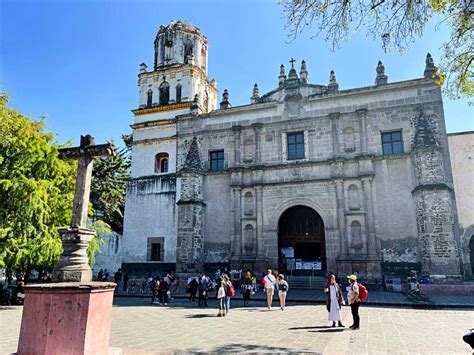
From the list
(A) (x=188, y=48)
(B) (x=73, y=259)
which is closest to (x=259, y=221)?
(A) (x=188, y=48)

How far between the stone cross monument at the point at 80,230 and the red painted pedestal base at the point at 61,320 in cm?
42

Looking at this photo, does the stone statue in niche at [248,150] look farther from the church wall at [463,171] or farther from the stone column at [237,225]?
the church wall at [463,171]

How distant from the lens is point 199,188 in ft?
76.4

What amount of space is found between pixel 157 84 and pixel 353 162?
15961 mm

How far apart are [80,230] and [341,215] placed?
54.8 feet

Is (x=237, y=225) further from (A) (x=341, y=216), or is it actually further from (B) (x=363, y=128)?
(B) (x=363, y=128)

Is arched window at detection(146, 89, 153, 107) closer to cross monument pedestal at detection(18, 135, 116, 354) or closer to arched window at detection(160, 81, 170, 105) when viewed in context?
arched window at detection(160, 81, 170, 105)

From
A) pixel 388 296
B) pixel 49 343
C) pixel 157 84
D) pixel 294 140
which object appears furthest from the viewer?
pixel 157 84

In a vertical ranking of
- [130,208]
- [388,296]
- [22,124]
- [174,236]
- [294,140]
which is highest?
[294,140]

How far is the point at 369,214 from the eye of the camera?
19703 millimetres

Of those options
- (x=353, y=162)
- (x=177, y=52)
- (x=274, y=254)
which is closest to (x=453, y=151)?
(x=353, y=162)

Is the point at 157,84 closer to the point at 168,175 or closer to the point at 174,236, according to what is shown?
the point at 168,175

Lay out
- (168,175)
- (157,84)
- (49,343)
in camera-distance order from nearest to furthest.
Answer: (49,343), (168,175), (157,84)

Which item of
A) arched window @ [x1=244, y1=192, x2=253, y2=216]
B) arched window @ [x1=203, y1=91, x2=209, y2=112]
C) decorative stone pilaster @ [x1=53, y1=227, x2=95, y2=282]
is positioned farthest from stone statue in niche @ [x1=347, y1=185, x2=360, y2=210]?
decorative stone pilaster @ [x1=53, y1=227, x2=95, y2=282]
